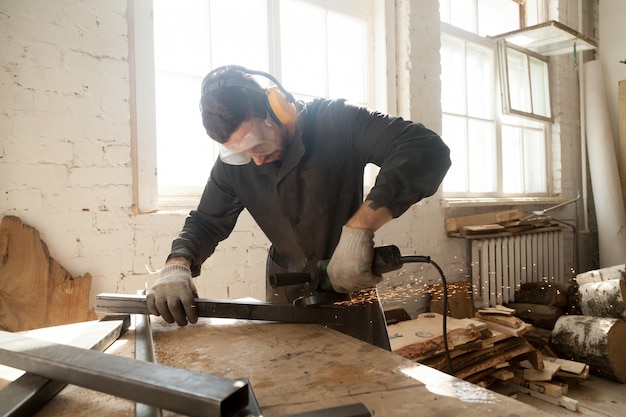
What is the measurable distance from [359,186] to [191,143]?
1615 millimetres

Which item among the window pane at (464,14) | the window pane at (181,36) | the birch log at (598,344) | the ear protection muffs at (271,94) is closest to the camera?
the ear protection muffs at (271,94)

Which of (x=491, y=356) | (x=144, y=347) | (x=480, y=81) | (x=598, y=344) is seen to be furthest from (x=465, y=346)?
(x=480, y=81)

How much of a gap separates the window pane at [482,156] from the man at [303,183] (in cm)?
342

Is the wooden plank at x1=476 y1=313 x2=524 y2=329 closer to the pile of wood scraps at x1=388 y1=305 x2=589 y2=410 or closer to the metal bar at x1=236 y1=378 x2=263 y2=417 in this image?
the pile of wood scraps at x1=388 y1=305 x2=589 y2=410

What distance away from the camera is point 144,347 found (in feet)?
3.60

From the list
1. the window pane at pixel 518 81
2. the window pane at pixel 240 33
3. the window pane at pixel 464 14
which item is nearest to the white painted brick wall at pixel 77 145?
the window pane at pixel 240 33

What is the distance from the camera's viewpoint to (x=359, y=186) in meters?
1.65

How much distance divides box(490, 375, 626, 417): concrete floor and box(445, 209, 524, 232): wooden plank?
1.55m

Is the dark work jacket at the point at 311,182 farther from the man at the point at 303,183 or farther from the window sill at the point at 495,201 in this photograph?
the window sill at the point at 495,201

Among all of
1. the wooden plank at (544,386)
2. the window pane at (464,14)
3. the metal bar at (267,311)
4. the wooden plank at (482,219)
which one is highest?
the window pane at (464,14)

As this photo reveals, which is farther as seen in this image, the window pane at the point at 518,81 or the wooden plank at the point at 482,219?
→ the window pane at the point at 518,81

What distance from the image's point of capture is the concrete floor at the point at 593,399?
2.78 meters

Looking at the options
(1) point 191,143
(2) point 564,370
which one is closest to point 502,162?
(2) point 564,370

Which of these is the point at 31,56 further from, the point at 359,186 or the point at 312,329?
the point at 312,329
